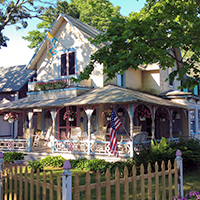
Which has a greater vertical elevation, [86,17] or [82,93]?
[86,17]

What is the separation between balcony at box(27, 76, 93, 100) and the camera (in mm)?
17462

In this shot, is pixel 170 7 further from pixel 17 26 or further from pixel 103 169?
pixel 17 26

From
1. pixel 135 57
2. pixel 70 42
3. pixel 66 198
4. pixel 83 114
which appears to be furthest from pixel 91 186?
pixel 70 42

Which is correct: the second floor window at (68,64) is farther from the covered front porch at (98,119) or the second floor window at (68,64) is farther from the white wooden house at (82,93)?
the covered front porch at (98,119)

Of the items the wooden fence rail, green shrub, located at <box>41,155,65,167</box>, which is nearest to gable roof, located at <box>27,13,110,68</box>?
green shrub, located at <box>41,155,65,167</box>

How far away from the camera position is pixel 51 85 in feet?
61.1

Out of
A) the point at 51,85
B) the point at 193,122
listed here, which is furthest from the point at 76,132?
the point at 193,122

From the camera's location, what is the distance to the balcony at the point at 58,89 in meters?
17.5

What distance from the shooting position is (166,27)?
9594 mm

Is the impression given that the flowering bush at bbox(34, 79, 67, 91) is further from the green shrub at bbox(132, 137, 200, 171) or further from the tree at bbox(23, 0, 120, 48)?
the tree at bbox(23, 0, 120, 48)

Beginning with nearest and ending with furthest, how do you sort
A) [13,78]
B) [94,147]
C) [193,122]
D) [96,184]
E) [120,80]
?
[96,184]
[94,147]
[120,80]
[193,122]
[13,78]

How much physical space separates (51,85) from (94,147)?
6.37 metres

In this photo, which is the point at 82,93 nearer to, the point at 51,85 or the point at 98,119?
the point at 98,119

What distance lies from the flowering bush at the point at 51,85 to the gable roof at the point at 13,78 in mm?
5188
